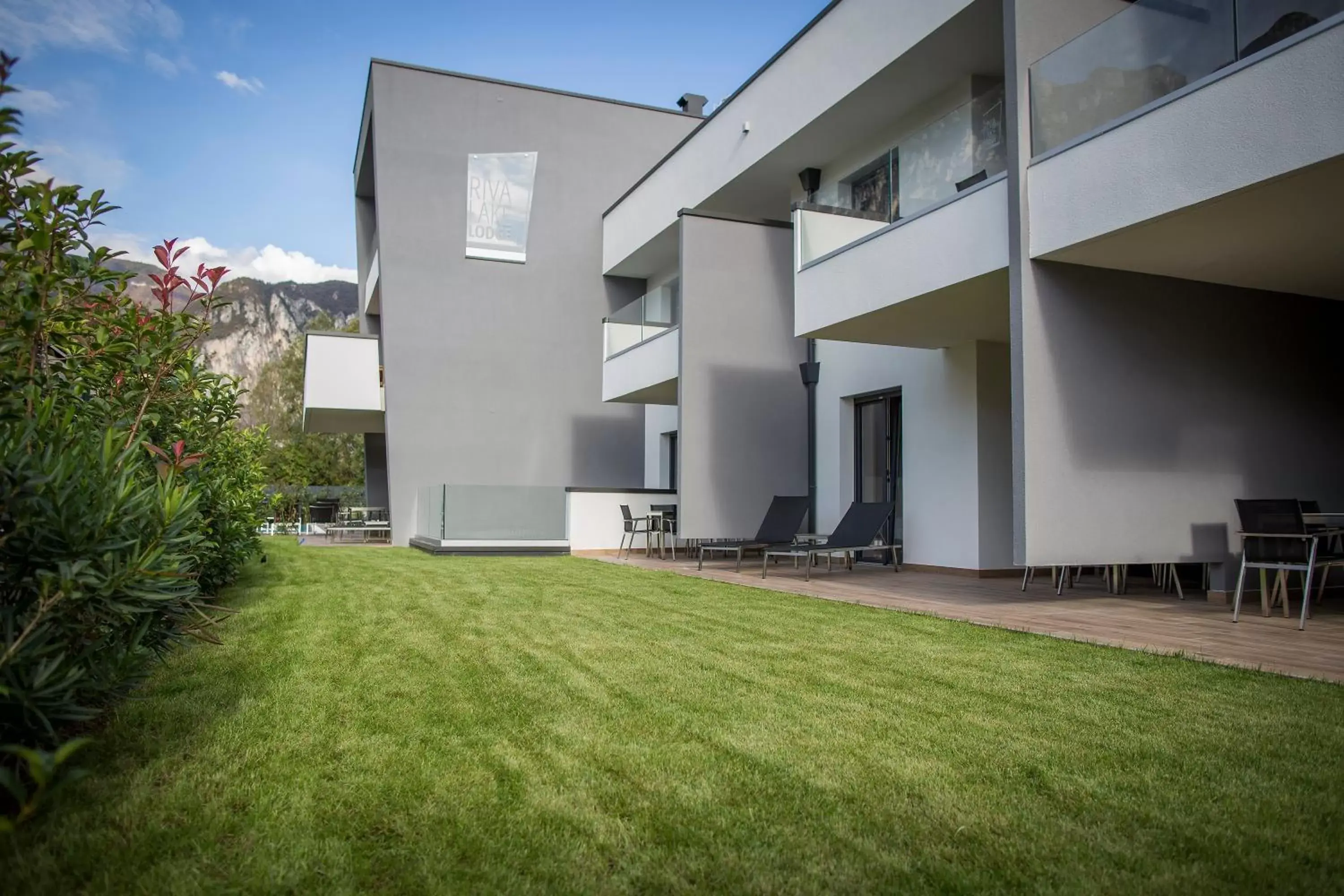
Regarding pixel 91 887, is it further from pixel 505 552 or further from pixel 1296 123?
pixel 505 552

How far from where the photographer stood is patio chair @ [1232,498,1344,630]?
6.40 m

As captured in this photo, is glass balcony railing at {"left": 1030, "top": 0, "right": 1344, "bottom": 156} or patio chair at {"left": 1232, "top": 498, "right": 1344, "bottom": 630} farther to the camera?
patio chair at {"left": 1232, "top": 498, "right": 1344, "bottom": 630}

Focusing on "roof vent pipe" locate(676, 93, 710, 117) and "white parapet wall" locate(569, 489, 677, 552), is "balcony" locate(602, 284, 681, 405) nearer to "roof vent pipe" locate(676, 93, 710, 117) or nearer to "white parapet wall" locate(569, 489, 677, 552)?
"white parapet wall" locate(569, 489, 677, 552)

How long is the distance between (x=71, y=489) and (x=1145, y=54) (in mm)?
7009

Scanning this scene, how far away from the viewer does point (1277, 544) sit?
662 cm

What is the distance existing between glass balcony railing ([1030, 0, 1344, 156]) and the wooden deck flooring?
3.58m

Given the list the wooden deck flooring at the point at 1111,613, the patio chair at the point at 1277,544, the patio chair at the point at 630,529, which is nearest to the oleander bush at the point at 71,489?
the wooden deck flooring at the point at 1111,613

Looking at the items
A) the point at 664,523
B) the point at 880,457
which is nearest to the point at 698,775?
→ the point at 880,457

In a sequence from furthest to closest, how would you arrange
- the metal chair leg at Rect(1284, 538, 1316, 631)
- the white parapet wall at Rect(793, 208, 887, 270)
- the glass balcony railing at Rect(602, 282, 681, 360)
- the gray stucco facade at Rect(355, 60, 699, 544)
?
the gray stucco facade at Rect(355, 60, 699, 544) < the glass balcony railing at Rect(602, 282, 681, 360) < the white parapet wall at Rect(793, 208, 887, 270) < the metal chair leg at Rect(1284, 538, 1316, 631)

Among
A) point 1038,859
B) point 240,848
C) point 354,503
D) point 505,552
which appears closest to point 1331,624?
point 1038,859

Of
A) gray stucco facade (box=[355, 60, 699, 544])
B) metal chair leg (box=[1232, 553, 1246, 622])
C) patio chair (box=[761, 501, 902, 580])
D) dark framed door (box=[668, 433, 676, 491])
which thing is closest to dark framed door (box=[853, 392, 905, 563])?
patio chair (box=[761, 501, 902, 580])

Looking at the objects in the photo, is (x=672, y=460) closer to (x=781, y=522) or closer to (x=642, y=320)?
(x=642, y=320)

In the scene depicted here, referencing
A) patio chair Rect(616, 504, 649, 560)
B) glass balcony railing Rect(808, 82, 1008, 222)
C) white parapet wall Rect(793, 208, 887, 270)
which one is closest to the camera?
glass balcony railing Rect(808, 82, 1008, 222)

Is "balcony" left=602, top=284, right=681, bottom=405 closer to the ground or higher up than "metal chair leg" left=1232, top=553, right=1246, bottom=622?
higher up
